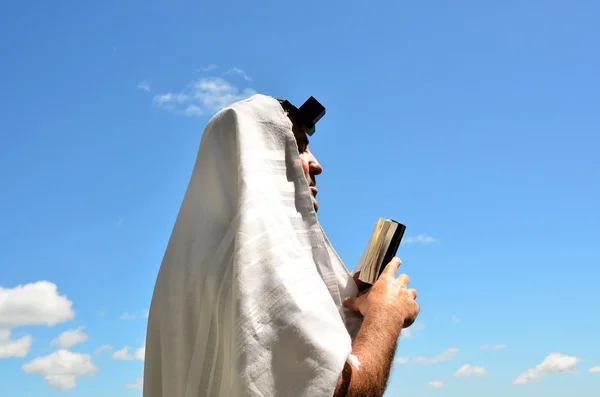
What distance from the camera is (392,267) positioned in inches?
141

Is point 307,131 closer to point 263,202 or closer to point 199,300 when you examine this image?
point 263,202

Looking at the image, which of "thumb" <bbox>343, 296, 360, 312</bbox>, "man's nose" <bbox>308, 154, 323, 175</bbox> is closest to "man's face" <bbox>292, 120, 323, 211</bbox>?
"man's nose" <bbox>308, 154, 323, 175</bbox>

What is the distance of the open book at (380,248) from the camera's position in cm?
367

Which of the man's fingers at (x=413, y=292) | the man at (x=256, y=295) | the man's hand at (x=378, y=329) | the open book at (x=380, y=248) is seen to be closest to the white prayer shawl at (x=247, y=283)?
the man at (x=256, y=295)

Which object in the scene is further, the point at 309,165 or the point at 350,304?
the point at 309,165

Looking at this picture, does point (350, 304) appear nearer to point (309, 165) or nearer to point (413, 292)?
point (413, 292)

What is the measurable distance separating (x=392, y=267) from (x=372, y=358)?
3.35ft

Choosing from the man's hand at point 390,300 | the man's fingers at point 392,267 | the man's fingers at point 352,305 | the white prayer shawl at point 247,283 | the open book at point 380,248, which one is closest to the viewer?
the white prayer shawl at point 247,283

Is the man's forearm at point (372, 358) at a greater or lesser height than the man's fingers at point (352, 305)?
lesser

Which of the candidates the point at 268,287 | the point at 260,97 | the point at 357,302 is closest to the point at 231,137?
the point at 260,97

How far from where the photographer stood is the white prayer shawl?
94.7 inches

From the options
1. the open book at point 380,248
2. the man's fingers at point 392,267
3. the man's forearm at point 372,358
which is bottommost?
the man's forearm at point 372,358

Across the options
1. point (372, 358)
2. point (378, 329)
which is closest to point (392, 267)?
point (378, 329)

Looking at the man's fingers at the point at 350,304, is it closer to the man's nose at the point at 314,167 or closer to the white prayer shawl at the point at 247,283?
the white prayer shawl at the point at 247,283
